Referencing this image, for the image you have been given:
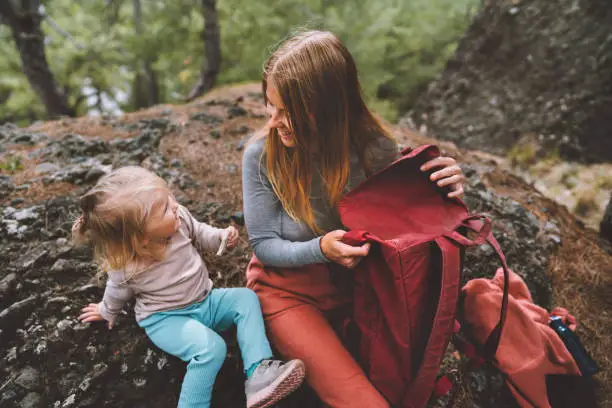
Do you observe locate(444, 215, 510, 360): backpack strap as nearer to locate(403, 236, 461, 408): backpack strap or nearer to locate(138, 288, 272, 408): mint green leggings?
locate(403, 236, 461, 408): backpack strap

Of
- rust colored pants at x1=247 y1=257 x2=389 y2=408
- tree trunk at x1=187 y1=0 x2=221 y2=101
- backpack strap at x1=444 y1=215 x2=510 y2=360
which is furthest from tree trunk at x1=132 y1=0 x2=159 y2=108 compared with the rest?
backpack strap at x1=444 y1=215 x2=510 y2=360

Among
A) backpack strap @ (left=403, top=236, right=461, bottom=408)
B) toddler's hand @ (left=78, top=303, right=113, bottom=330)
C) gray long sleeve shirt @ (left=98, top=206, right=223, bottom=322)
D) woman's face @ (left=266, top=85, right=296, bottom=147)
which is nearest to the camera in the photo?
backpack strap @ (left=403, top=236, right=461, bottom=408)

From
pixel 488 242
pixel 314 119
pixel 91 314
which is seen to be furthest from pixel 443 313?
pixel 91 314

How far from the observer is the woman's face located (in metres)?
1.67

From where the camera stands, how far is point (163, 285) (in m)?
1.92

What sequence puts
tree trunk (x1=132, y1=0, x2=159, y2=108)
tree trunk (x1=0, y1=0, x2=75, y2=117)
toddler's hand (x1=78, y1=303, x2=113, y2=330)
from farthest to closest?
tree trunk (x1=132, y1=0, x2=159, y2=108), tree trunk (x1=0, y1=0, x2=75, y2=117), toddler's hand (x1=78, y1=303, x2=113, y2=330)

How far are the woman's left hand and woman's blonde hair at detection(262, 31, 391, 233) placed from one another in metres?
0.30

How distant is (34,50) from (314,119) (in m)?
7.85

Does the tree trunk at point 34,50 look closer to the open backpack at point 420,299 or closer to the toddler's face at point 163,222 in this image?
the toddler's face at point 163,222

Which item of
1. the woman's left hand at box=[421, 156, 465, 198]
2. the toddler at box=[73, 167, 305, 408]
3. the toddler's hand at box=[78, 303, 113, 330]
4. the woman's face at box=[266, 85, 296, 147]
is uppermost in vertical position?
the woman's face at box=[266, 85, 296, 147]

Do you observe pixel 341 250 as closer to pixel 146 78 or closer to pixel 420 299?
pixel 420 299

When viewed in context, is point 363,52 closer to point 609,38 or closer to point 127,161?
point 609,38

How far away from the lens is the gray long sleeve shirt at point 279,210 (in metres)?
1.84

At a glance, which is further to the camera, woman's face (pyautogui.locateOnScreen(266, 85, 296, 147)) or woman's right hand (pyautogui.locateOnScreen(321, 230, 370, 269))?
woman's face (pyautogui.locateOnScreen(266, 85, 296, 147))
